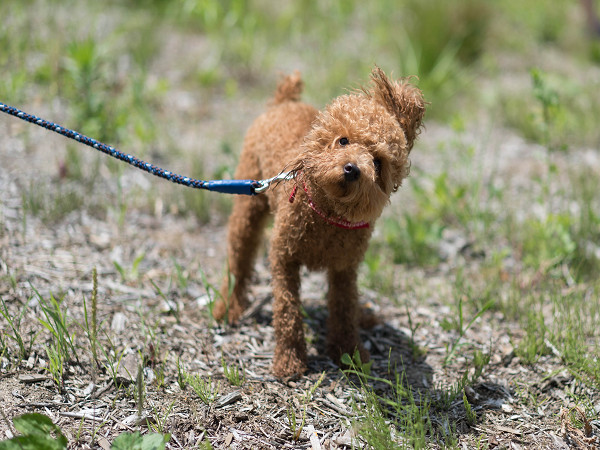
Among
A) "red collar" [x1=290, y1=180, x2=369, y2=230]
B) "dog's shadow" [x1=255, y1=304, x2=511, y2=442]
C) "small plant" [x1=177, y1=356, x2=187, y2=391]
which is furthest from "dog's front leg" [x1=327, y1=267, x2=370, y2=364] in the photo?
"small plant" [x1=177, y1=356, x2=187, y2=391]

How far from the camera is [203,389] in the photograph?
2.51m

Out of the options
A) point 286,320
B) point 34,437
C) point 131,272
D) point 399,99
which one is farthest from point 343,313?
point 34,437

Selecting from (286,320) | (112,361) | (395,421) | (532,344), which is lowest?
(112,361)

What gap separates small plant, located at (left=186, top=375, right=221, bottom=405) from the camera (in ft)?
8.13

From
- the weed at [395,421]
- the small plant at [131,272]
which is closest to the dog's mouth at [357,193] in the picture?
the weed at [395,421]

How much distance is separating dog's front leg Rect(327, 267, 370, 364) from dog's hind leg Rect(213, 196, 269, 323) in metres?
0.61

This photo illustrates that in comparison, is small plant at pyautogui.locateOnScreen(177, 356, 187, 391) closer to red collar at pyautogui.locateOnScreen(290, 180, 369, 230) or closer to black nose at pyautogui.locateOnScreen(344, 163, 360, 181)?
red collar at pyautogui.locateOnScreen(290, 180, 369, 230)

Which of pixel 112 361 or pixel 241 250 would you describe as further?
pixel 241 250

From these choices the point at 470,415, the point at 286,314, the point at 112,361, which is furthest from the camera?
the point at 286,314

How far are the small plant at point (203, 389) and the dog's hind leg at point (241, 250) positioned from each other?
0.60 metres

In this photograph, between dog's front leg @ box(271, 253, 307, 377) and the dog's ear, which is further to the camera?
dog's front leg @ box(271, 253, 307, 377)

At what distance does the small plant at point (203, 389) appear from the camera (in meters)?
2.48

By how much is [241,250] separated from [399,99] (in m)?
1.34

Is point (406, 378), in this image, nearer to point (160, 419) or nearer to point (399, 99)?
point (160, 419)
